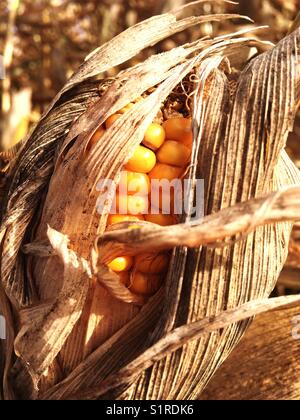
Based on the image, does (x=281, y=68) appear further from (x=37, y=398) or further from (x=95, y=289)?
(x=37, y=398)

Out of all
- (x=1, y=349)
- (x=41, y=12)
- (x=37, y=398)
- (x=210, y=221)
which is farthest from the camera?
(x=41, y=12)

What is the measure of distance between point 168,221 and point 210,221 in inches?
6.5

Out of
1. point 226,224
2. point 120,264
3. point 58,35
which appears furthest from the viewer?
point 58,35

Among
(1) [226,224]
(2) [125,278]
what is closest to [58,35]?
(2) [125,278]

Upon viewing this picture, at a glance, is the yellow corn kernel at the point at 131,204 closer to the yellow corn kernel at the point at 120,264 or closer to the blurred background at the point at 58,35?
the yellow corn kernel at the point at 120,264

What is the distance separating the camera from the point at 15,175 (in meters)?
1.13

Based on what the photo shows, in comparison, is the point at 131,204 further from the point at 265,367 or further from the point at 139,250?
the point at 265,367

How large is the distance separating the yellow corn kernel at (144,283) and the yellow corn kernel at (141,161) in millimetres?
188

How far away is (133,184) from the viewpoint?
987 mm

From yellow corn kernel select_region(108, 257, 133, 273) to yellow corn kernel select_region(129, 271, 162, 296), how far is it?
0.03m

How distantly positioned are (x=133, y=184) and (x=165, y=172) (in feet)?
0.21

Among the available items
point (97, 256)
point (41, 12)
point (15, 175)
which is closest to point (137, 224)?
point (97, 256)

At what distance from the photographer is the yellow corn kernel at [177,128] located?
1.03 m

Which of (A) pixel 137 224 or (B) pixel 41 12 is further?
(B) pixel 41 12
